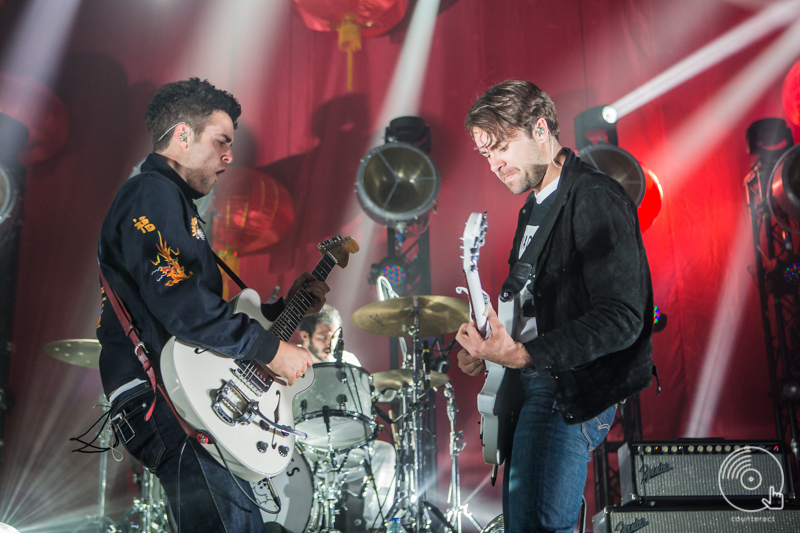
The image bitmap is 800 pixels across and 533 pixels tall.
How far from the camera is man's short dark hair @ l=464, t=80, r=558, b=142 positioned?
207 centimetres

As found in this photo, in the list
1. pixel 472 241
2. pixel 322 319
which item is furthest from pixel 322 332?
pixel 472 241

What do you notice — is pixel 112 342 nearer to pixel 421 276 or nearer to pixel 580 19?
pixel 421 276

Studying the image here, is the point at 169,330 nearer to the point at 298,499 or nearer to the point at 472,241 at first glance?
the point at 472,241

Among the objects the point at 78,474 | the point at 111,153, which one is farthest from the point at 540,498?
the point at 111,153

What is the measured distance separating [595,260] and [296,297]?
128 centimetres

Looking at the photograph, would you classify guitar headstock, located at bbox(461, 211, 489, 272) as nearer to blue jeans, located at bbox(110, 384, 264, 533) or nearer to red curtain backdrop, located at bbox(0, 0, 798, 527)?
blue jeans, located at bbox(110, 384, 264, 533)

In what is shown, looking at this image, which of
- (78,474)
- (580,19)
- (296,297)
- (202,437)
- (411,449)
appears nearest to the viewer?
(202,437)

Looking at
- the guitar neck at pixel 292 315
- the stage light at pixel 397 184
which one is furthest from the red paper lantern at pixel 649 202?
the guitar neck at pixel 292 315

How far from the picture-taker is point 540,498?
1775 millimetres

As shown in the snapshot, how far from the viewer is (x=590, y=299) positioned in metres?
1.81

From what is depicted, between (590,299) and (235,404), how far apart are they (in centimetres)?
112

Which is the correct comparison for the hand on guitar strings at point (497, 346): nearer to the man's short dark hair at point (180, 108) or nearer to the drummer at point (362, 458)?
the man's short dark hair at point (180, 108)

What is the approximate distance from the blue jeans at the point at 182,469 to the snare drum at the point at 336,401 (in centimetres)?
200

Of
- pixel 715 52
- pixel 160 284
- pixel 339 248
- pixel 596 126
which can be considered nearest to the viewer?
pixel 160 284
